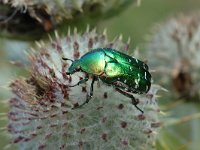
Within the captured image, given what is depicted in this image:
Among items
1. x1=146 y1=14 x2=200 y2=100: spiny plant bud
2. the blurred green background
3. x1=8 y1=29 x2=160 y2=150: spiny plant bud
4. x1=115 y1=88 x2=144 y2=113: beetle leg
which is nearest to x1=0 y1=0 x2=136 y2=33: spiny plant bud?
the blurred green background

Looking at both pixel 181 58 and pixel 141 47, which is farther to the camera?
pixel 141 47

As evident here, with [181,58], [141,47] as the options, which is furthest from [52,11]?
[141,47]

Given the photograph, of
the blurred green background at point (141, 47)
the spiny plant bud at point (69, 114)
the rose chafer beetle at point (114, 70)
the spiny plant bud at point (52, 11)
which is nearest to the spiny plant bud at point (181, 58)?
the blurred green background at point (141, 47)

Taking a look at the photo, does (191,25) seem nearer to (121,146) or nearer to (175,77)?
(175,77)

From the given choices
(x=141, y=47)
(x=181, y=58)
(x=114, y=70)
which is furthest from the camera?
(x=141, y=47)

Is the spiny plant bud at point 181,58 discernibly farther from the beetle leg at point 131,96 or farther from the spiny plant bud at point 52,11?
the beetle leg at point 131,96

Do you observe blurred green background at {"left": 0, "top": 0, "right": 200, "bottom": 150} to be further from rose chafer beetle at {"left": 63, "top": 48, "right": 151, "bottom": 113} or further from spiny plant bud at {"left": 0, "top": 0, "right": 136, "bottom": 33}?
rose chafer beetle at {"left": 63, "top": 48, "right": 151, "bottom": 113}

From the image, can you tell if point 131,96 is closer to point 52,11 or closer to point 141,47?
point 52,11
